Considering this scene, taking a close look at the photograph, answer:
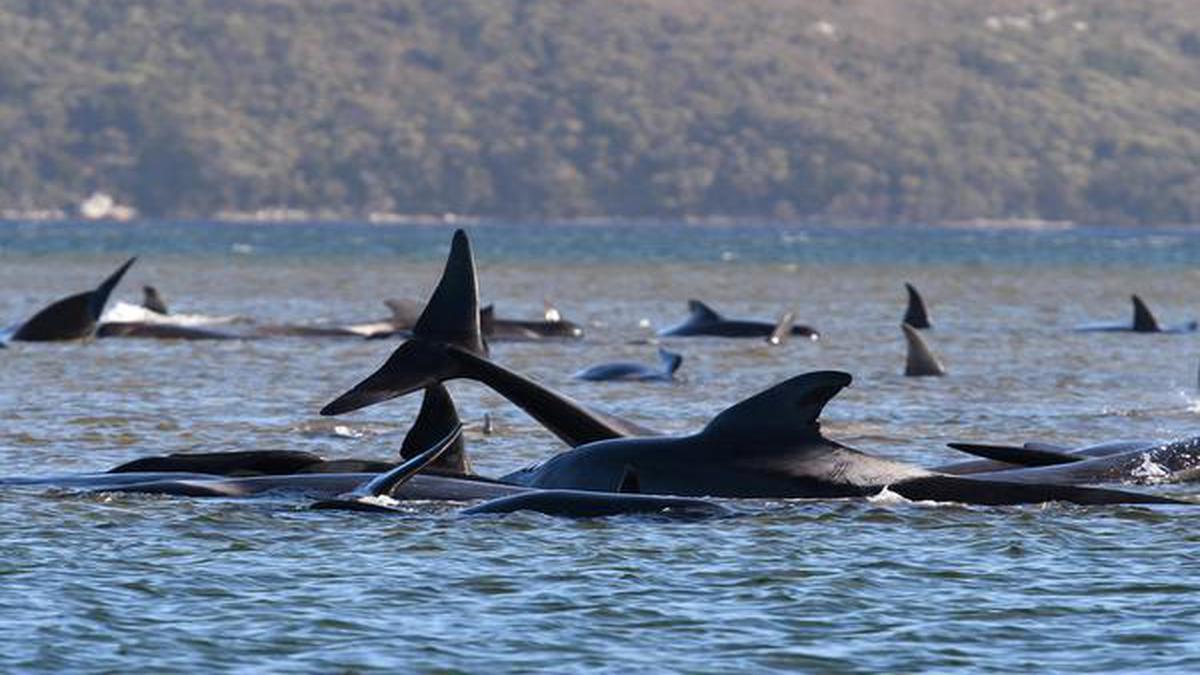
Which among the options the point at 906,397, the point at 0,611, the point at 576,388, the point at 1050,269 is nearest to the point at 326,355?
the point at 576,388

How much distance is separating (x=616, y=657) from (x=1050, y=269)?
121082 millimetres

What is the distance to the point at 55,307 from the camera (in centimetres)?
4575

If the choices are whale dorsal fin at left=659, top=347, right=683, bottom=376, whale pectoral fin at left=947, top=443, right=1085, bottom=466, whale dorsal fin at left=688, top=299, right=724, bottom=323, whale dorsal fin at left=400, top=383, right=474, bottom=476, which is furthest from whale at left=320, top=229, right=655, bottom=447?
Result: whale dorsal fin at left=688, top=299, right=724, bottom=323

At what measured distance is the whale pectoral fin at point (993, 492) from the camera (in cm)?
2119

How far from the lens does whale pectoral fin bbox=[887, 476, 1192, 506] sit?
21.2 m

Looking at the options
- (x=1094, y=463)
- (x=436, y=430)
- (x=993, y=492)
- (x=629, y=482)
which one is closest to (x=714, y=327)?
(x=1094, y=463)

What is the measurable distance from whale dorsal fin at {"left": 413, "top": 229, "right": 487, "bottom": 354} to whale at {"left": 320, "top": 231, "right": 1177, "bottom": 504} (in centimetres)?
30

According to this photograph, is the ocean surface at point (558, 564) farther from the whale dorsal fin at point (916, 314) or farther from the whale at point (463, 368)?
the whale dorsal fin at point (916, 314)

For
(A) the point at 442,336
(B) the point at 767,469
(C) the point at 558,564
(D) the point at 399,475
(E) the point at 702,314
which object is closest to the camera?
(C) the point at 558,564

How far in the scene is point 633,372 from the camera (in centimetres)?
3862

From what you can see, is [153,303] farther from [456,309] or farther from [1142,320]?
[456,309]

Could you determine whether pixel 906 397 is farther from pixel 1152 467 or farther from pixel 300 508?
pixel 300 508

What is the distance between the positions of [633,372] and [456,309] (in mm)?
15754

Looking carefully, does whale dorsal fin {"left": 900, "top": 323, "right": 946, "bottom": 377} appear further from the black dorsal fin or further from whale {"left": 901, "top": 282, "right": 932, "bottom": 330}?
whale {"left": 901, "top": 282, "right": 932, "bottom": 330}
